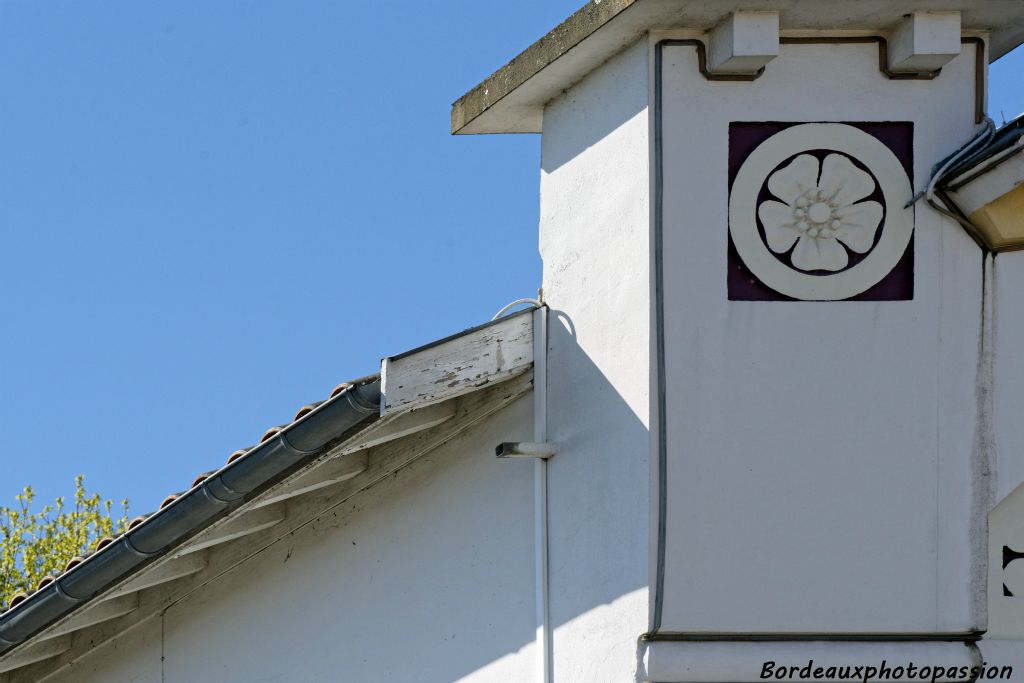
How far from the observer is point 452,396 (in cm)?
759

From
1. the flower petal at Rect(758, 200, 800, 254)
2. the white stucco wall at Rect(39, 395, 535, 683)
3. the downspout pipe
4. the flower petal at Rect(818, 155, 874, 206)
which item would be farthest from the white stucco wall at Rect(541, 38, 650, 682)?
the downspout pipe

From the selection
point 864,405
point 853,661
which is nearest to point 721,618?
point 853,661

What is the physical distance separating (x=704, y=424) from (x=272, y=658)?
292cm

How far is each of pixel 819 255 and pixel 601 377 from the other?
113cm

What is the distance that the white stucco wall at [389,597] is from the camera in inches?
317

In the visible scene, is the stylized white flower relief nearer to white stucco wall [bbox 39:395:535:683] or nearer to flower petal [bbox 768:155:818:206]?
flower petal [bbox 768:155:818:206]

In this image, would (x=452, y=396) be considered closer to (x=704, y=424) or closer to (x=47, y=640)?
(x=704, y=424)

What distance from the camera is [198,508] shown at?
7.76m

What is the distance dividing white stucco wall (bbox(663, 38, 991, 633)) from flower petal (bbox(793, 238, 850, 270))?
185 millimetres

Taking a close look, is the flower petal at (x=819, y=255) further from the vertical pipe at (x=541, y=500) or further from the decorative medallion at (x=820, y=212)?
the vertical pipe at (x=541, y=500)

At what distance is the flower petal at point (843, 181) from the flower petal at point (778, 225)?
198 mm

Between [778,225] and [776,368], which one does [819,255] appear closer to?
[778,225]

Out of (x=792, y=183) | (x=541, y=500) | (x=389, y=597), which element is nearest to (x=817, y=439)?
(x=792, y=183)

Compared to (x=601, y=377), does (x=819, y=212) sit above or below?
above
